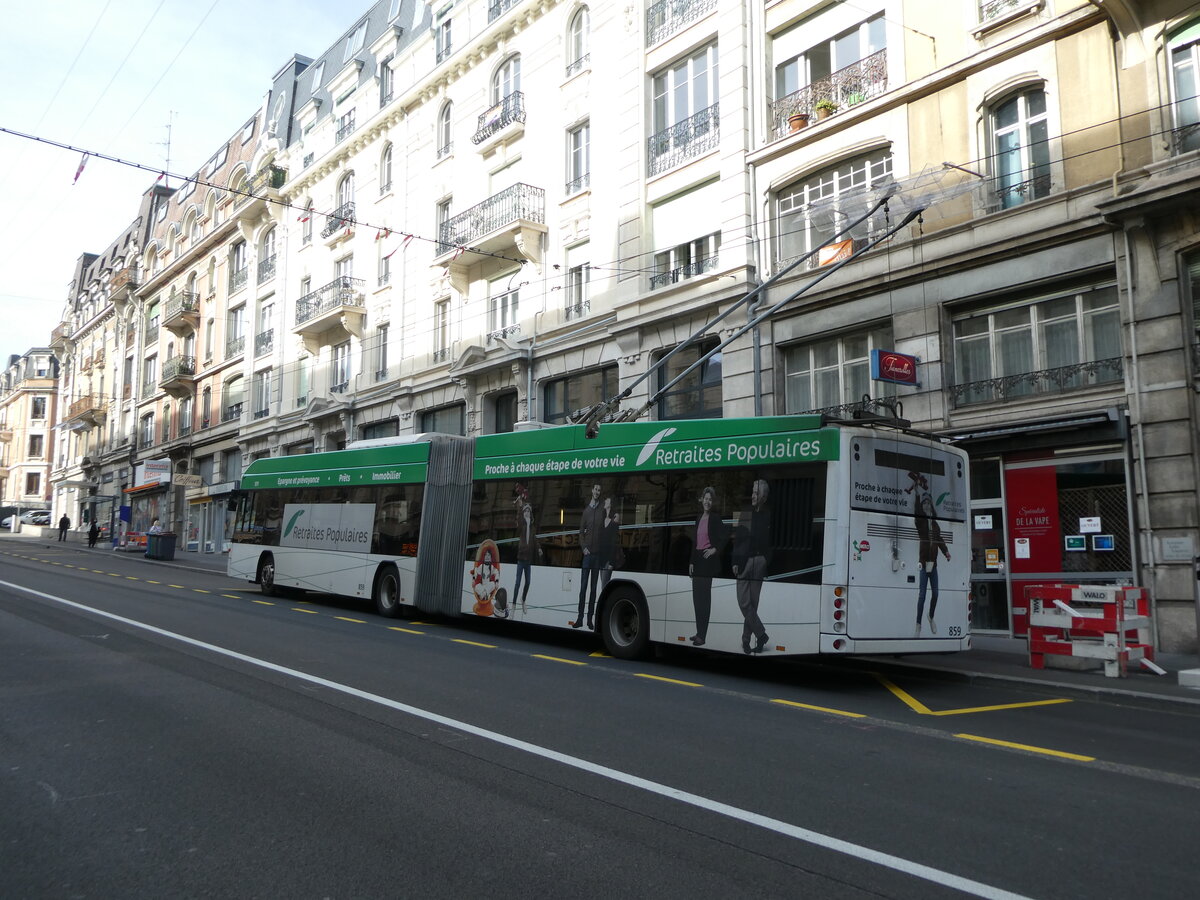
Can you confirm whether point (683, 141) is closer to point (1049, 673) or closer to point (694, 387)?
point (694, 387)

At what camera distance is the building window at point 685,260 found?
2085 cm

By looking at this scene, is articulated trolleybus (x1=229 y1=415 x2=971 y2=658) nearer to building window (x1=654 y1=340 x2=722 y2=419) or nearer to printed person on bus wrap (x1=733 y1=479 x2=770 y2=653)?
printed person on bus wrap (x1=733 y1=479 x2=770 y2=653)

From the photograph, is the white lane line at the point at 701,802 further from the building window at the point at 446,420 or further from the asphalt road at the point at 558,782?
the building window at the point at 446,420

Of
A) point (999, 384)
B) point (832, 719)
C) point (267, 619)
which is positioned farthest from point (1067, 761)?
point (267, 619)

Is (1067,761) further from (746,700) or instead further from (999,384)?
(999,384)

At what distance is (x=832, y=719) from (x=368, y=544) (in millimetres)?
11991

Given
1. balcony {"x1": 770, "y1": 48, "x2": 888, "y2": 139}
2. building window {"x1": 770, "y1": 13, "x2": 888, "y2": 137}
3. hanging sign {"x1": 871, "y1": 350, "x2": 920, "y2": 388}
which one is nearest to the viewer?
hanging sign {"x1": 871, "y1": 350, "x2": 920, "y2": 388}

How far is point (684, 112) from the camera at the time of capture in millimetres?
22156

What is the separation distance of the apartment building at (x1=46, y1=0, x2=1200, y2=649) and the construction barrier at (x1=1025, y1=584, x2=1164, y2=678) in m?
2.13

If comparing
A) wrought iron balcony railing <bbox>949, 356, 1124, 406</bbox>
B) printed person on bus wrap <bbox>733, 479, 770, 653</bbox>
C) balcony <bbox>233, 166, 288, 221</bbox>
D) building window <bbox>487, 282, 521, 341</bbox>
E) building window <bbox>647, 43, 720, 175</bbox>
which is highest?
balcony <bbox>233, 166, 288, 221</bbox>

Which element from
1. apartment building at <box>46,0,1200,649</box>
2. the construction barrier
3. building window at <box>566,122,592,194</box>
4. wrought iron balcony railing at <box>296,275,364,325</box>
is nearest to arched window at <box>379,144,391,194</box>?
apartment building at <box>46,0,1200,649</box>

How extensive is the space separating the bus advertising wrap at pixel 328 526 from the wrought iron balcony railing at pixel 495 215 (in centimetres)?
977

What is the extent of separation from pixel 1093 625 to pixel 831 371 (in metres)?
8.17

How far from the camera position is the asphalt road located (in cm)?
437
